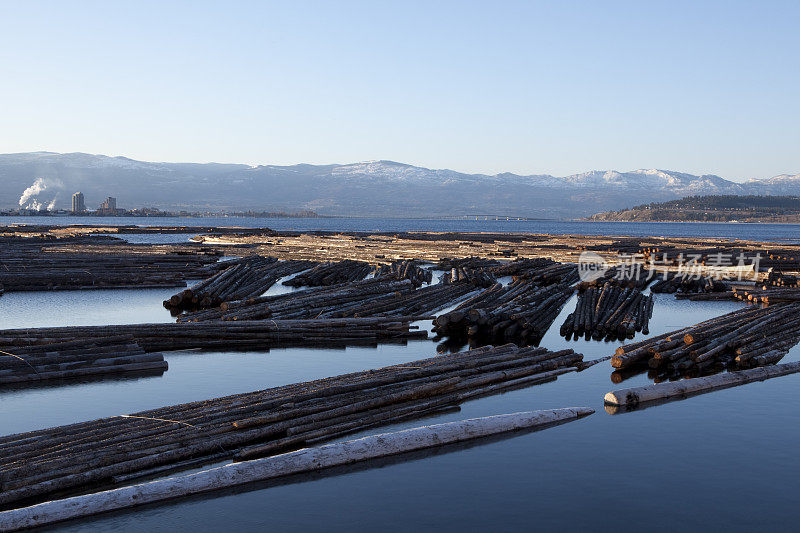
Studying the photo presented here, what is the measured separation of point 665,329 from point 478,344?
8.20 m

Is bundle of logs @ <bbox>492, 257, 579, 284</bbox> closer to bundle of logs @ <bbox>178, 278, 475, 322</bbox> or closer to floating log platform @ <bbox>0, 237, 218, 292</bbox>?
bundle of logs @ <bbox>178, 278, 475, 322</bbox>

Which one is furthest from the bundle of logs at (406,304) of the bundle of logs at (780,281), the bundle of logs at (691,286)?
the bundle of logs at (780,281)

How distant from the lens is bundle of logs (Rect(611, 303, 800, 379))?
18172 mm

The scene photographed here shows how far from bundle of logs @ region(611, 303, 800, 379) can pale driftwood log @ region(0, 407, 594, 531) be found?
494 centimetres

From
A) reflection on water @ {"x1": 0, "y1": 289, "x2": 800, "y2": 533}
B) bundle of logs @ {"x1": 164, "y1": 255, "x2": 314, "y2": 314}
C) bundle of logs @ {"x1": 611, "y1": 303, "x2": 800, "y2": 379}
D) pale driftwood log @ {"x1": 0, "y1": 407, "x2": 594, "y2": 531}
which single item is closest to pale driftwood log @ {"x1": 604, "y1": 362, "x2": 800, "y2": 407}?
reflection on water @ {"x1": 0, "y1": 289, "x2": 800, "y2": 533}

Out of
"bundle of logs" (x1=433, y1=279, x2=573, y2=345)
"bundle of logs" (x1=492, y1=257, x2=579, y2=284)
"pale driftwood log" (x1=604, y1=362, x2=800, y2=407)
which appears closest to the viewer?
"pale driftwood log" (x1=604, y1=362, x2=800, y2=407)

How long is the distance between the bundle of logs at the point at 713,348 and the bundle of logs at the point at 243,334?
6.99 metres

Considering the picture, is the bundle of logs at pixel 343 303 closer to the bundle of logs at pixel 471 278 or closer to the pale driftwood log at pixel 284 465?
the bundle of logs at pixel 471 278

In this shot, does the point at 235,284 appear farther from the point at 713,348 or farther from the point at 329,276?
the point at 713,348

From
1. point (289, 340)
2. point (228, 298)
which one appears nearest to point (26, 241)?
point (228, 298)

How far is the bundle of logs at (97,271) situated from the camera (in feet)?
119

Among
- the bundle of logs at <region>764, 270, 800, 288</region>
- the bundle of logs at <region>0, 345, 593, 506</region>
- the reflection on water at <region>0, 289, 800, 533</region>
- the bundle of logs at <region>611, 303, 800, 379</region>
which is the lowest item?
the reflection on water at <region>0, 289, 800, 533</region>

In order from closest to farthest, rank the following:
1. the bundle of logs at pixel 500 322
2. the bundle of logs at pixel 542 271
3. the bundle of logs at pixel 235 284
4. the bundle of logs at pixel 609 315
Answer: the bundle of logs at pixel 500 322 < the bundle of logs at pixel 609 315 < the bundle of logs at pixel 235 284 < the bundle of logs at pixel 542 271

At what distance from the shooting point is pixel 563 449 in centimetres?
1238
